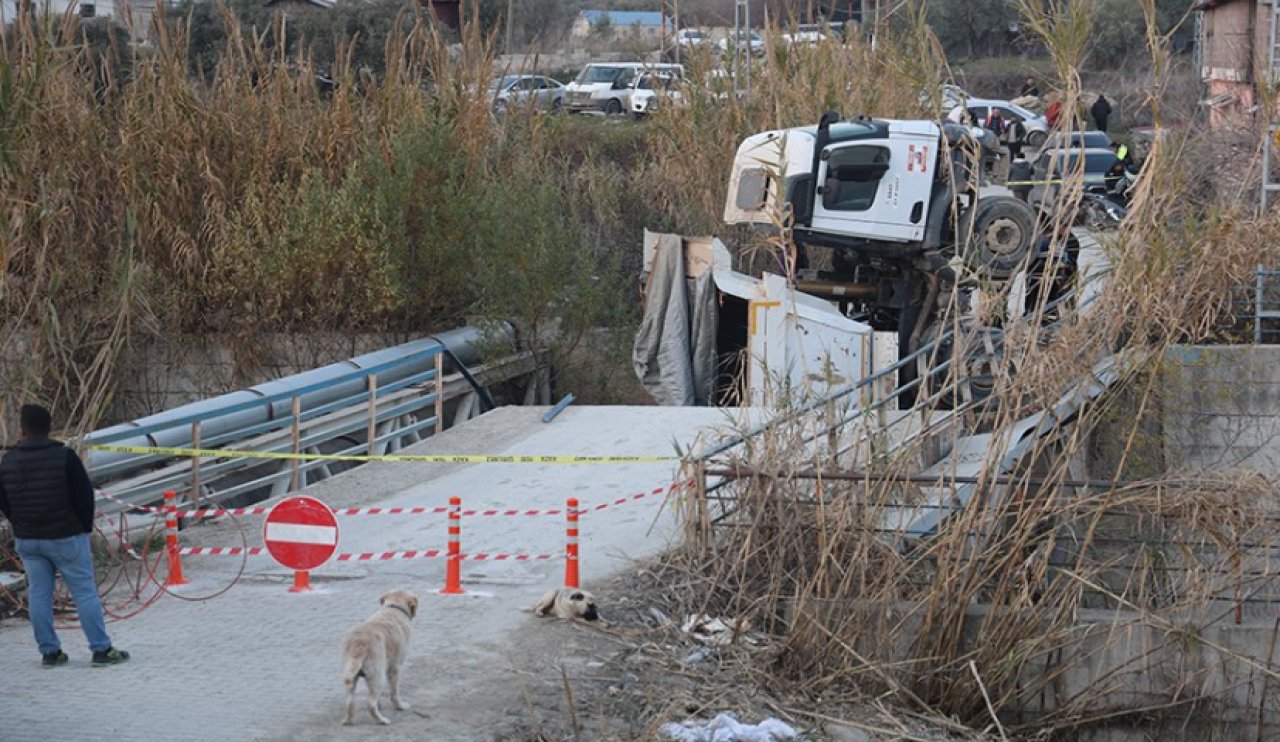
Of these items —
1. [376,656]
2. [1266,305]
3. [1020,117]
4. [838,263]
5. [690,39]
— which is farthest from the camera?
[1020,117]

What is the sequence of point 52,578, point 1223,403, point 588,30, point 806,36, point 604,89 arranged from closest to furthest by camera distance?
point 52,578 → point 1223,403 → point 806,36 → point 604,89 → point 588,30

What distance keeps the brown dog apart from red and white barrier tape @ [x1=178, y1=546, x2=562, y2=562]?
2.78 metres

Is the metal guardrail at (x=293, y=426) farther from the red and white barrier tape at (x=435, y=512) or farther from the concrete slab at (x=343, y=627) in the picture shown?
the concrete slab at (x=343, y=627)

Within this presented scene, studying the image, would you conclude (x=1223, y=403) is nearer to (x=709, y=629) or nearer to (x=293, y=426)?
(x=709, y=629)

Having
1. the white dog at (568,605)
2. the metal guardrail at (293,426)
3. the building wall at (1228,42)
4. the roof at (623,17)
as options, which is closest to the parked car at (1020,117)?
the building wall at (1228,42)

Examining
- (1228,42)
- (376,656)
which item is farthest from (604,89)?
(376,656)

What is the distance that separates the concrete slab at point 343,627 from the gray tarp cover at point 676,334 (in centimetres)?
345

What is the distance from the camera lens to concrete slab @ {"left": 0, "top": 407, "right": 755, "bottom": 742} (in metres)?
8.34

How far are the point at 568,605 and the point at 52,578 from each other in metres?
3.17

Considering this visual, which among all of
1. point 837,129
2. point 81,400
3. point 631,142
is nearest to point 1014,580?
point 81,400

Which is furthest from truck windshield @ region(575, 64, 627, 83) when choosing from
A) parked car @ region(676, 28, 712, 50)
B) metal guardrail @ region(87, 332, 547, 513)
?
metal guardrail @ region(87, 332, 547, 513)

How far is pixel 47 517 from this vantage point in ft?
29.2

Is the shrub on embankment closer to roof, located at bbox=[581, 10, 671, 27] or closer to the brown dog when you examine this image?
the brown dog

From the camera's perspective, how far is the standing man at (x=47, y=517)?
8.90 metres
